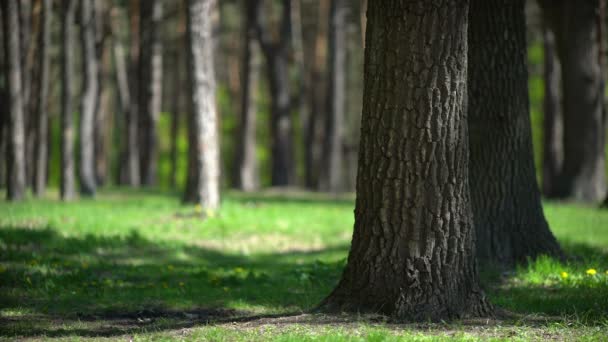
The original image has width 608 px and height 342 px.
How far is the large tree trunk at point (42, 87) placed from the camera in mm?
16703

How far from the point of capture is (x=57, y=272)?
27.3 feet

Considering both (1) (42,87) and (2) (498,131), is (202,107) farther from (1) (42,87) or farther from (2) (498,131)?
(2) (498,131)

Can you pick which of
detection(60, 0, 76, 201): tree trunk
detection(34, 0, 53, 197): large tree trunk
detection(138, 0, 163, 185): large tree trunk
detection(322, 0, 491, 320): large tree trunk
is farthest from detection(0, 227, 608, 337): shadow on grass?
detection(138, 0, 163, 185): large tree trunk

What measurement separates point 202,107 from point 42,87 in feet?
16.8

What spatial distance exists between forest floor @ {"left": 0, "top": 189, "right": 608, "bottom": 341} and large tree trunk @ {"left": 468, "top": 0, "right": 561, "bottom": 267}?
0.46 m

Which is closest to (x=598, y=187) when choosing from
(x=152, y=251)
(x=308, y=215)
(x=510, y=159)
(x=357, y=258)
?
(x=308, y=215)

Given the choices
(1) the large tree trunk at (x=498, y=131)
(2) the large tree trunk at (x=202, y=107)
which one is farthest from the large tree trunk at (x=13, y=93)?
(1) the large tree trunk at (x=498, y=131)

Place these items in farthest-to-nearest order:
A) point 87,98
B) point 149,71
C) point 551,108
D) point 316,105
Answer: point 316,105 → point 149,71 → point 551,108 → point 87,98

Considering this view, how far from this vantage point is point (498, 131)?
317 inches

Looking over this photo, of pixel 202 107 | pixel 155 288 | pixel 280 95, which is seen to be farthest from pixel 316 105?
pixel 155 288

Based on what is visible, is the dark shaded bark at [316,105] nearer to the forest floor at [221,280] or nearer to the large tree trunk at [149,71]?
the large tree trunk at [149,71]

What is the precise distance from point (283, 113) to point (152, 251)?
1503 cm

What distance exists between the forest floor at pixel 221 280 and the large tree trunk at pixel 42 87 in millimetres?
3331

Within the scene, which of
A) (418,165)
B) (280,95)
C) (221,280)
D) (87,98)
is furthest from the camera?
(280,95)
